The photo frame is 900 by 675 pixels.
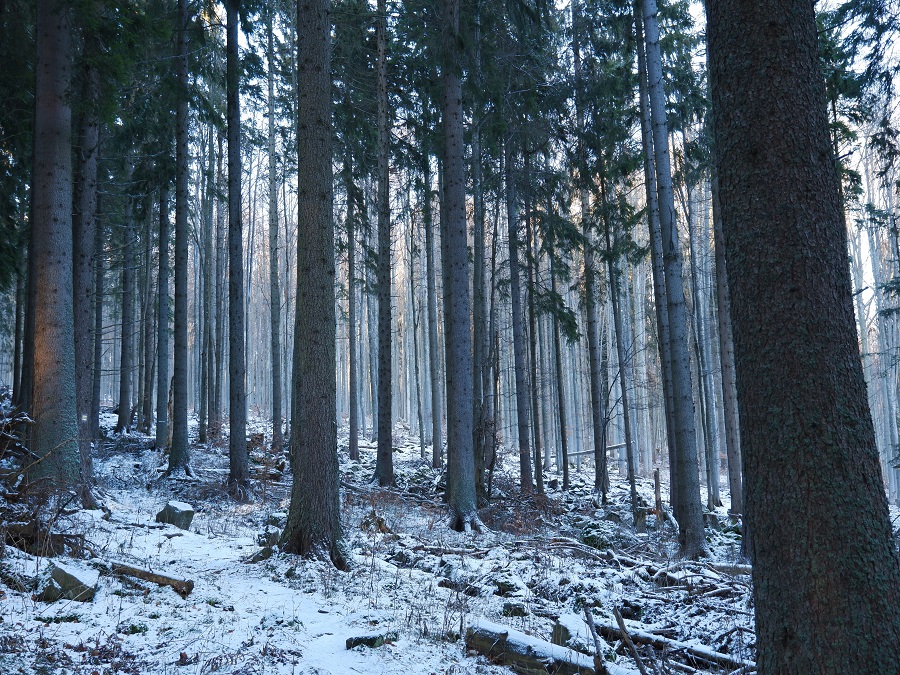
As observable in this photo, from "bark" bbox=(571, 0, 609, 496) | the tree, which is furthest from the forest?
"bark" bbox=(571, 0, 609, 496)

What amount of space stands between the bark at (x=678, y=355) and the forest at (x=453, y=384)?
5cm

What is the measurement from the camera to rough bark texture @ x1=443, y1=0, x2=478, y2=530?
919 cm

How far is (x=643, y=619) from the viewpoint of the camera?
5.06 m

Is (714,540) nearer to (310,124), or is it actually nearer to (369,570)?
(369,570)

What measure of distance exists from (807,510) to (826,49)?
33.5ft

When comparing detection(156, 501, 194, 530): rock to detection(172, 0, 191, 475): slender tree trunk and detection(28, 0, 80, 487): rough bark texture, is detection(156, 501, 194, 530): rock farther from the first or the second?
detection(172, 0, 191, 475): slender tree trunk

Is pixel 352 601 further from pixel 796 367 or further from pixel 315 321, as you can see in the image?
pixel 796 367

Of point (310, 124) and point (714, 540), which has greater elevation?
point (310, 124)

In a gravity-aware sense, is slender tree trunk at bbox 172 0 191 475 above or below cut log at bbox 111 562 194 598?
above

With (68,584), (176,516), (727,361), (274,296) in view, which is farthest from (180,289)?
(727,361)

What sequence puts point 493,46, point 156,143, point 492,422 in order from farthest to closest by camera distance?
point 156,143 < point 492,422 < point 493,46

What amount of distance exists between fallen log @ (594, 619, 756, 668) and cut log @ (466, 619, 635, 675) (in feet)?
1.71

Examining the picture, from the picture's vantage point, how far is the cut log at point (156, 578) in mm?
4812

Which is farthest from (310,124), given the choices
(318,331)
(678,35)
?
(678,35)
